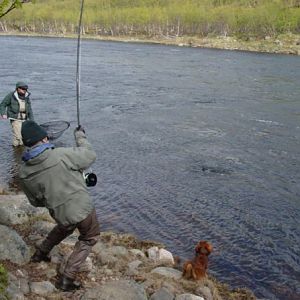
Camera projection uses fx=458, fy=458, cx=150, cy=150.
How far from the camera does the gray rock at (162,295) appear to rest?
231 inches

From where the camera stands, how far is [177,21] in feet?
387

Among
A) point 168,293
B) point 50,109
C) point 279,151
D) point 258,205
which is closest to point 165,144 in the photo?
point 279,151

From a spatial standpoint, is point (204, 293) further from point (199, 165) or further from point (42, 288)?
point (199, 165)

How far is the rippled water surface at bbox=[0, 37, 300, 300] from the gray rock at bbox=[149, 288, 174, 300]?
1.92m

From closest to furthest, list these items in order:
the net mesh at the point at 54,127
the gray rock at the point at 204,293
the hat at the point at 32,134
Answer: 1. the hat at the point at 32,134
2. the gray rock at the point at 204,293
3. the net mesh at the point at 54,127

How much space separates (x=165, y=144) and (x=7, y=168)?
582 centimetres

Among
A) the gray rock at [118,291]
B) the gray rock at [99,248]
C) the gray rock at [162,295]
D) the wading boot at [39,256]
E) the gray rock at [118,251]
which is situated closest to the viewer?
the gray rock at [118,291]

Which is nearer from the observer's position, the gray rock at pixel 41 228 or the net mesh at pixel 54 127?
the gray rock at pixel 41 228

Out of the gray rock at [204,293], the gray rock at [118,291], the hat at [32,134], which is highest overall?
the hat at [32,134]

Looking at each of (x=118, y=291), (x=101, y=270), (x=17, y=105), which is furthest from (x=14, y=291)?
(x=17, y=105)

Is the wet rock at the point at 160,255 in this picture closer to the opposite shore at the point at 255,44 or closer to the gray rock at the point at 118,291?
the gray rock at the point at 118,291

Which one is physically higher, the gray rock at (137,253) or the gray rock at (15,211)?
the gray rock at (15,211)

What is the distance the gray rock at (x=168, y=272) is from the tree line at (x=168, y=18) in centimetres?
9682

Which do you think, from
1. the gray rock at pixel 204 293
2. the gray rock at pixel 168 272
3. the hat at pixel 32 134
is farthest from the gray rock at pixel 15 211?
the gray rock at pixel 204 293
